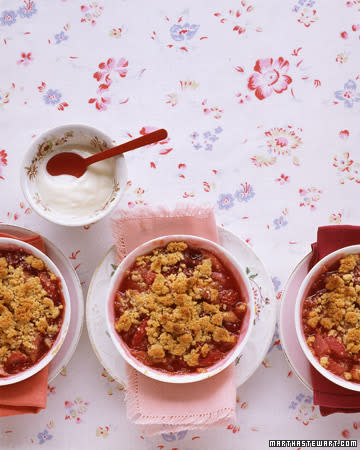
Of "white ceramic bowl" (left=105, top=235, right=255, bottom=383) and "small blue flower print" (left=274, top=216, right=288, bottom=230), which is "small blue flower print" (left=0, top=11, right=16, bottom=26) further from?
"small blue flower print" (left=274, top=216, right=288, bottom=230)

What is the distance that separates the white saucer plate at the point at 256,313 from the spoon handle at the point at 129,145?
386 mm

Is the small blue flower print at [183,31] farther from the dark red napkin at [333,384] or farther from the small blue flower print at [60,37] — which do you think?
the dark red napkin at [333,384]

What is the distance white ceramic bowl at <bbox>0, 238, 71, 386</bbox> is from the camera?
2037mm

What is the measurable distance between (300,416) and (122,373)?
80cm

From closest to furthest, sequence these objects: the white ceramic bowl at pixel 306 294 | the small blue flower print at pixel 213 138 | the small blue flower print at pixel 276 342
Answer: the white ceramic bowl at pixel 306 294, the small blue flower print at pixel 276 342, the small blue flower print at pixel 213 138

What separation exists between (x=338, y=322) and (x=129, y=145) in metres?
1.09

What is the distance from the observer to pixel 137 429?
2.28 metres

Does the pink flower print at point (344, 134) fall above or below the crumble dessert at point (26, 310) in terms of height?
above

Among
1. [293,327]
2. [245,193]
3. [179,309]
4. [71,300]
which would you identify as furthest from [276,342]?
[71,300]

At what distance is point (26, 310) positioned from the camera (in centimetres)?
203

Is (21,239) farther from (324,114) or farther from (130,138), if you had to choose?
(324,114)

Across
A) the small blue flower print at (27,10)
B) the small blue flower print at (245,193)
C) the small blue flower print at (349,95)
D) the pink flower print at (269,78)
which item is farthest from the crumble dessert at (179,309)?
the small blue flower print at (27,10)

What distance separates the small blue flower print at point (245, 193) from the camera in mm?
2361

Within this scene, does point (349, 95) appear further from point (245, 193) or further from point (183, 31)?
point (183, 31)
